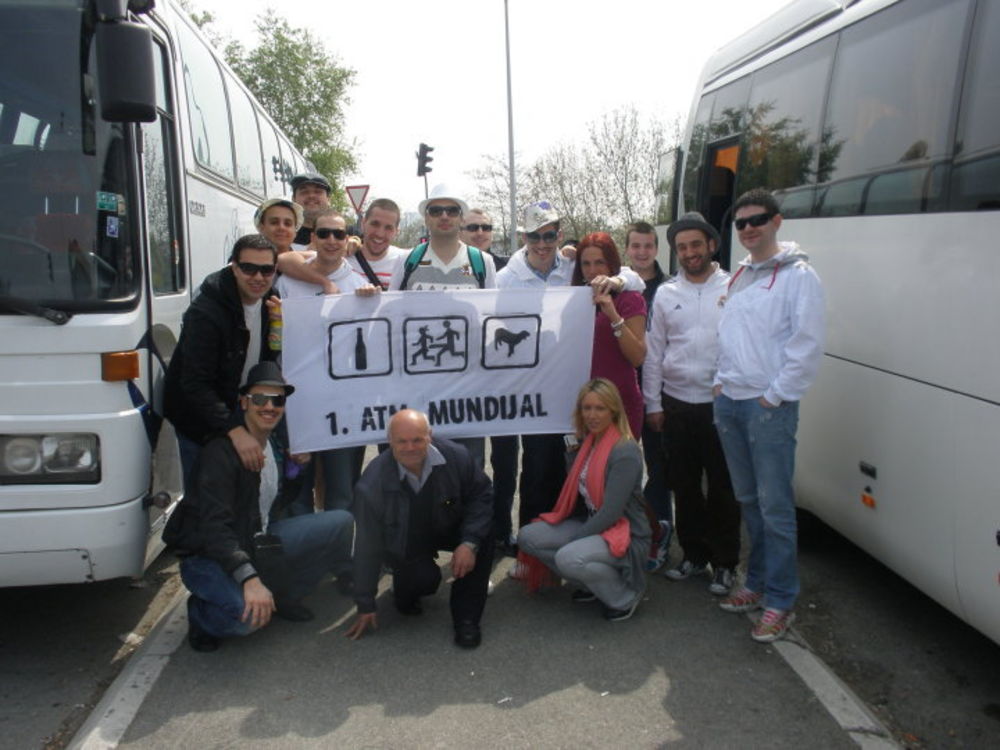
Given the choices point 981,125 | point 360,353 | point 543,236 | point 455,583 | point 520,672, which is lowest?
point 520,672

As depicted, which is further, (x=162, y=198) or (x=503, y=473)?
(x=503, y=473)

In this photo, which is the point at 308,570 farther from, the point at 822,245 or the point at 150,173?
the point at 822,245

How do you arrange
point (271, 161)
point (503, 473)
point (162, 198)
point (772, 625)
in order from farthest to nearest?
point (271, 161)
point (503, 473)
point (162, 198)
point (772, 625)

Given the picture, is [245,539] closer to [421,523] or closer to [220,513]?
[220,513]

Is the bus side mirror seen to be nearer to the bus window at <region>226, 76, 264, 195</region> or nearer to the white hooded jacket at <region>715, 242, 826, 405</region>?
the white hooded jacket at <region>715, 242, 826, 405</region>

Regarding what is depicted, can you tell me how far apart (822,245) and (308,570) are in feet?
11.0

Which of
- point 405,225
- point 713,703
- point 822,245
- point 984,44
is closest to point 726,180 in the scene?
point 822,245

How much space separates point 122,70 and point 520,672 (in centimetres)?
309

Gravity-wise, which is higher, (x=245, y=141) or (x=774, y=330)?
(x=245, y=141)

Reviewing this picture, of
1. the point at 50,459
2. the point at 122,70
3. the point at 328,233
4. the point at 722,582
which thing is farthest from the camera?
the point at 722,582

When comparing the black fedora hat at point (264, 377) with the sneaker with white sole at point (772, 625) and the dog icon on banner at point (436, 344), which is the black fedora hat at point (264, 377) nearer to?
the dog icon on banner at point (436, 344)

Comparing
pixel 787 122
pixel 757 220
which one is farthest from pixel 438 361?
pixel 787 122

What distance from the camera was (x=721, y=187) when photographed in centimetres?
681

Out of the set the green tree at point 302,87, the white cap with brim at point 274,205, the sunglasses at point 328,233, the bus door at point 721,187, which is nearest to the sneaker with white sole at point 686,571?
the bus door at point 721,187
